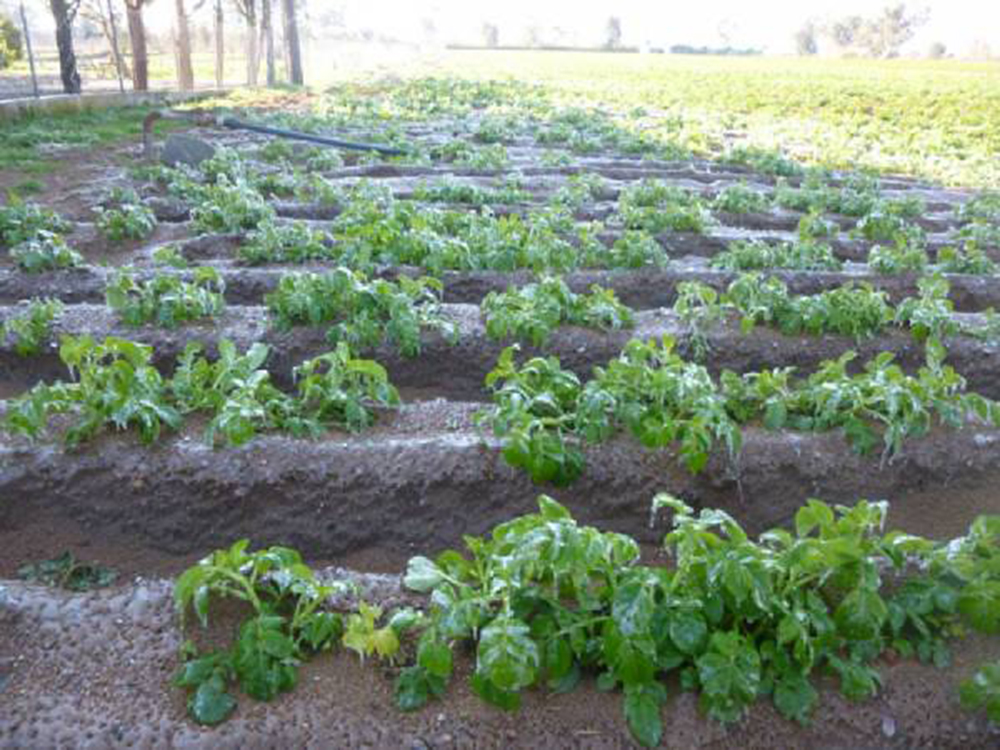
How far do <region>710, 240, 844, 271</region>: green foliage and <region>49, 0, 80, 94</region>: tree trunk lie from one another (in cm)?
1768

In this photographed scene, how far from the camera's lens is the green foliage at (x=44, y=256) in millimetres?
→ 6863

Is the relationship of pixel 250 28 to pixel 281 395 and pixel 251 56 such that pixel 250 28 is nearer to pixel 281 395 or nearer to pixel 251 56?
pixel 251 56

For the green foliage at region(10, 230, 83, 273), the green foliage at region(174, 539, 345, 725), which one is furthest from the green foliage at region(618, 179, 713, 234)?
the green foliage at region(174, 539, 345, 725)

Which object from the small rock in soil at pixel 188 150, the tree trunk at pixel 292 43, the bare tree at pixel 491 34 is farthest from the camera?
the bare tree at pixel 491 34

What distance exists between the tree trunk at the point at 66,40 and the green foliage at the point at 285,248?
14972 mm

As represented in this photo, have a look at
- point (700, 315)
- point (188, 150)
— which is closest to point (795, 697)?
point (700, 315)

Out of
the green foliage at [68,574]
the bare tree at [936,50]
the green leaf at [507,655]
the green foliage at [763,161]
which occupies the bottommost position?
the green foliage at [68,574]

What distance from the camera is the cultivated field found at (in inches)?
107

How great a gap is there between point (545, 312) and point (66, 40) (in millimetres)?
18439

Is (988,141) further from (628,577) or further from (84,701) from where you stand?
(84,701)

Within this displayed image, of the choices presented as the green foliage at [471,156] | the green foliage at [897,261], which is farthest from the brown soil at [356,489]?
the green foliage at [471,156]

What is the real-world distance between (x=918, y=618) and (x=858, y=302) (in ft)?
10.3

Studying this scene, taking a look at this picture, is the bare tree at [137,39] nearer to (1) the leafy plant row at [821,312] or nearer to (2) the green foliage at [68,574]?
(1) the leafy plant row at [821,312]

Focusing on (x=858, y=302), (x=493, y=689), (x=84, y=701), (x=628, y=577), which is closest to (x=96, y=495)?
(x=84, y=701)
